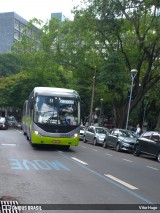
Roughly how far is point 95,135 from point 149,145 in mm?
9837

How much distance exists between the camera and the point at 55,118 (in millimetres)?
19719

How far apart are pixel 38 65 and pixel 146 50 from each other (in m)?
17.9

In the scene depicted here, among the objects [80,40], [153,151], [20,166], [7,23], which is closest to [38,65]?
[80,40]

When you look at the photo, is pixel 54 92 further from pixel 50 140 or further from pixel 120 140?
pixel 120 140

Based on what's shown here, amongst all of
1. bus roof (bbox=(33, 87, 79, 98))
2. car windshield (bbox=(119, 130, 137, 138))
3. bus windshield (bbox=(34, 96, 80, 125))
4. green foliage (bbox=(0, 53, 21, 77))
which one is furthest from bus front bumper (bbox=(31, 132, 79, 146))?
green foliage (bbox=(0, 53, 21, 77))

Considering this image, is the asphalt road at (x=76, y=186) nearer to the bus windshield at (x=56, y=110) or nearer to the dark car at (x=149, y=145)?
the bus windshield at (x=56, y=110)

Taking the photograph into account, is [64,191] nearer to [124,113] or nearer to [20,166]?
[20,166]

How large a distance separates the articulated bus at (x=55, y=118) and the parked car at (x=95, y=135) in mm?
10482

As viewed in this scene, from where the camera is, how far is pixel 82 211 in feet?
23.7

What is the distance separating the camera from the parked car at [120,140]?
25.4 meters

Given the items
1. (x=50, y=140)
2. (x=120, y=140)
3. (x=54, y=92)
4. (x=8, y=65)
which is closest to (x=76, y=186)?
(x=50, y=140)

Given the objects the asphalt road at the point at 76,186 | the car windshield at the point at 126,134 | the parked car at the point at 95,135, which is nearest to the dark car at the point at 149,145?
the car windshield at the point at 126,134

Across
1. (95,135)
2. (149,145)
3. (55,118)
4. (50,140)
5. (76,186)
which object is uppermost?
(55,118)

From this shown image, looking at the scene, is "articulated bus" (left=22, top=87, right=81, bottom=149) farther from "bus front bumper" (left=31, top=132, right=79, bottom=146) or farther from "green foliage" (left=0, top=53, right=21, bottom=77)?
"green foliage" (left=0, top=53, right=21, bottom=77)
